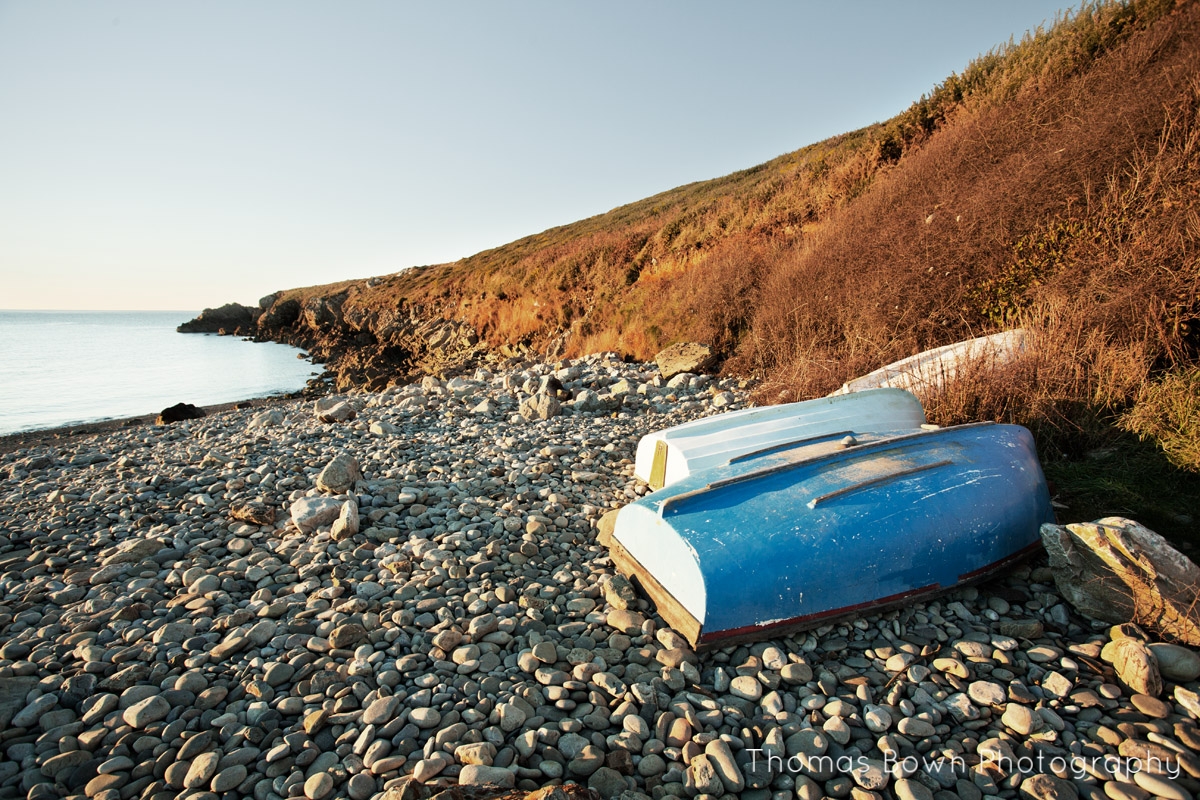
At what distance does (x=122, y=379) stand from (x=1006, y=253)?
2331 cm

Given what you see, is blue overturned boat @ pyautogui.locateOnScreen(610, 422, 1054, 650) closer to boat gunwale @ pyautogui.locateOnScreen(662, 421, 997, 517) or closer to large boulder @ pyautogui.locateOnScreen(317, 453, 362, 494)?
boat gunwale @ pyautogui.locateOnScreen(662, 421, 997, 517)

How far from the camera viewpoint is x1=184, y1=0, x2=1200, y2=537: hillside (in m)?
4.28

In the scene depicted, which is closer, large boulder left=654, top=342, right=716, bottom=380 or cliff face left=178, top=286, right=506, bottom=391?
large boulder left=654, top=342, right=716, bottom=380

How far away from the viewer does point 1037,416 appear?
4.18 m

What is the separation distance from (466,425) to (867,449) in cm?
473

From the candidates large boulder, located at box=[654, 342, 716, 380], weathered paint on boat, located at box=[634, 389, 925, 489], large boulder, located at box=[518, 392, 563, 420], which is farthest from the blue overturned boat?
large boulder, located at box=[654, 342, 716, 380]

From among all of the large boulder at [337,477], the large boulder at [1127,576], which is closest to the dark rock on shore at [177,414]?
the large boulder at [337,477]

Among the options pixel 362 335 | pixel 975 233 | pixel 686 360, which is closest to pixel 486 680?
pixel 686 360

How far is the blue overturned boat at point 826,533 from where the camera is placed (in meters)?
2.52

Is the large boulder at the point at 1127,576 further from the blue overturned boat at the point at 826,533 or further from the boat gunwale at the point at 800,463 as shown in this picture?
the boat gunwale at the point at 800,463

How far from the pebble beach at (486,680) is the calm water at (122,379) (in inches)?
469

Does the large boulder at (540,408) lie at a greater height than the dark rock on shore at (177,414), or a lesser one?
greater

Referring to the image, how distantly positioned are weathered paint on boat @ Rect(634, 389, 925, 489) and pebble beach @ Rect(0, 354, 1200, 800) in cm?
64

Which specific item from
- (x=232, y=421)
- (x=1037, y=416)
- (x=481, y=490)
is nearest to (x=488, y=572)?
(x=481, y=490)
